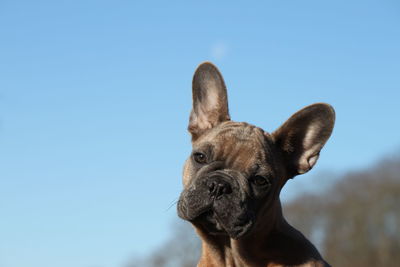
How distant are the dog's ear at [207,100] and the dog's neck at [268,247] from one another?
1.63m

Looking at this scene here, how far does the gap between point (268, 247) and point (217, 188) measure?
1.13 m

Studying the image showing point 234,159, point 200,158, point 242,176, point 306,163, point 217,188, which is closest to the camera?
point 217,188

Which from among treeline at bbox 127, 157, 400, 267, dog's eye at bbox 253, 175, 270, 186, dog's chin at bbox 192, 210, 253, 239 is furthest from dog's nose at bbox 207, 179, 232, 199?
treeline at bbox 127, 157, 400, 267

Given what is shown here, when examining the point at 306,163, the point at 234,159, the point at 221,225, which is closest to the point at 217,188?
the point at 221,225

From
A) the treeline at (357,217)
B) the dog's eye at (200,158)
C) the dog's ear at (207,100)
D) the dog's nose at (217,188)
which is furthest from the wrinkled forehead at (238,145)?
the treeline at (357,217)

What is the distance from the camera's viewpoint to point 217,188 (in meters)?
8.05

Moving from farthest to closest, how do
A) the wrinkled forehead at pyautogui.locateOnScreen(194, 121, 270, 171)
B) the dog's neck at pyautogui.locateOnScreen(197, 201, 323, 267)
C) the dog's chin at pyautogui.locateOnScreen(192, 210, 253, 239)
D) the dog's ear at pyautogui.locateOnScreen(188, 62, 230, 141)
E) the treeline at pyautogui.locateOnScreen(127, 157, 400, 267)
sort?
1. the treeline at pyautogui.locateOnScreen(127, 157, 400, 267)
2. the dog's ear at pyautogui.locateOnScreen(188, 62, 230, 141)
3. the wrinkled forehead at pyautogui.locateOnScreen(194, 121, 270, 171)
4. the dog's neck at pyautogui.locateOnScreen(197, 201, 323, 267)
5. the dog's chin at pyautogui.locateOnScreen(192, 210, 253, 239)

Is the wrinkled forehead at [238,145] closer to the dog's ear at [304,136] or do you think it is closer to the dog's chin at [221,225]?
the dog's ear at [304,136]

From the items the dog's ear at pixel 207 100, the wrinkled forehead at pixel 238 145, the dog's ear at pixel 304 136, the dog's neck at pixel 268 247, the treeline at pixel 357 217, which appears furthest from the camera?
the treeline at pixel 357 217

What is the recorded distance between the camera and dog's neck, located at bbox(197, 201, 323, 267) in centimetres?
851

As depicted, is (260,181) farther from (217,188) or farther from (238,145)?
(217,188)

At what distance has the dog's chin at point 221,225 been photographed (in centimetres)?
804

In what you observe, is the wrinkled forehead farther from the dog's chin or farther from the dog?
the dog's chin

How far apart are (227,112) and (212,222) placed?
2.10 metres
